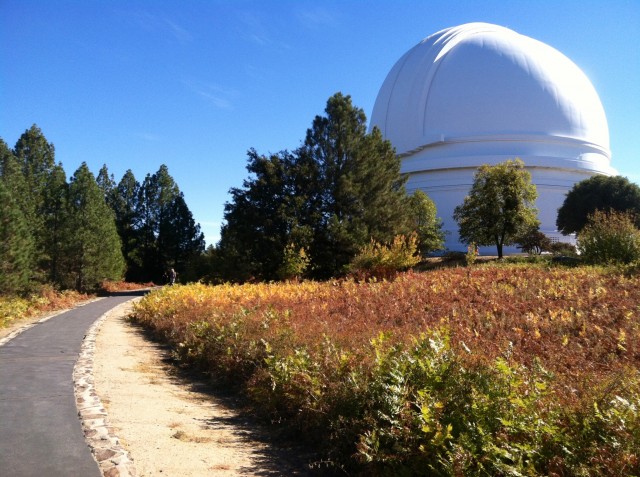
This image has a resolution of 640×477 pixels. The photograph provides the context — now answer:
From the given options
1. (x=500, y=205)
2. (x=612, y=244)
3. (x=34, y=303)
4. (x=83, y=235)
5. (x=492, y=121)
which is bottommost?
(x=34, y=303)

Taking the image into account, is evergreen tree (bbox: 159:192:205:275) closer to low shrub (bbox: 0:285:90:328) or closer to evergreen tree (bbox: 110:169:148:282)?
evergreen tree (bbox: 110:169:148:282)

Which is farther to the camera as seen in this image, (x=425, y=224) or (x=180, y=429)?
(x=425, y=224)

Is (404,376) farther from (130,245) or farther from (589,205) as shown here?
(130,245)

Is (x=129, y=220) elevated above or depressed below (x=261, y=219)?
above

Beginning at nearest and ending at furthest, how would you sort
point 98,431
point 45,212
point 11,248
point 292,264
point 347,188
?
point 98,431, point 11,248, point 292,264, point 347,188, point 45,212

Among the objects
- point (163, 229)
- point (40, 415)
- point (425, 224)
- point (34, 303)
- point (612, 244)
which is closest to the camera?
point (40, 415)

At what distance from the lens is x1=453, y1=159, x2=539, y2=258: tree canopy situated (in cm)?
2359

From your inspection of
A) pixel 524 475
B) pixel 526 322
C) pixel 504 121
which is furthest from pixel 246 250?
pixel 504 121

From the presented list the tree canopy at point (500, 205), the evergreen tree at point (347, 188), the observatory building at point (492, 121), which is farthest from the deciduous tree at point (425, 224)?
the observatory building at point (492, 121)

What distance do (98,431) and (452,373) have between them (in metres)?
3.29

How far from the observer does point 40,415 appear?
4.91 m

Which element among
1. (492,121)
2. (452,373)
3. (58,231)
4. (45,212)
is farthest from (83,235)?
(492,121)

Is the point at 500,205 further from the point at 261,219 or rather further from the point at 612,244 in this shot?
the point at 261,219

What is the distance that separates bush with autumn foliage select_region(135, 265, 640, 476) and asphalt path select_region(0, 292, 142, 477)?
A: 1.94 meters
